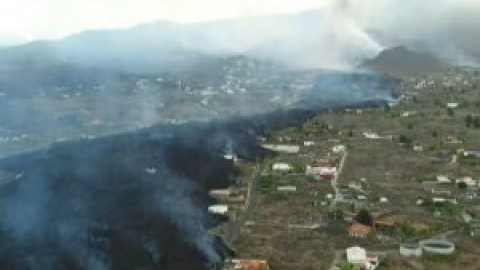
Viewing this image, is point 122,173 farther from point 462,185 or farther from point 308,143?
point 308,143

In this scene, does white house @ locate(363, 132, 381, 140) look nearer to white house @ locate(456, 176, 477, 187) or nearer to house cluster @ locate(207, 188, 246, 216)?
white house @ locate(456, 176, 477, 187)

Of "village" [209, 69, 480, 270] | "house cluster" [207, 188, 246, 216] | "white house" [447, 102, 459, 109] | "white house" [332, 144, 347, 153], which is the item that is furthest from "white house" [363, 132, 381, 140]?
"house cluster" [207, 188, 246, 216]

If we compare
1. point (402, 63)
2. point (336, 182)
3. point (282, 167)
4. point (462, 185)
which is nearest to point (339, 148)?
point (282, 167)

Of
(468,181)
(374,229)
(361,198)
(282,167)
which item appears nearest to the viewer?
(374,229)

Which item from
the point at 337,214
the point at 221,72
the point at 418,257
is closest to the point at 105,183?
the point at 337,214

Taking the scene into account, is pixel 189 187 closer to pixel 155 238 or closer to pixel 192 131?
pixel 155 238

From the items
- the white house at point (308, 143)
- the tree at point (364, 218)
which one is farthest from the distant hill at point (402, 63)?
the tree at point (364, 218)
